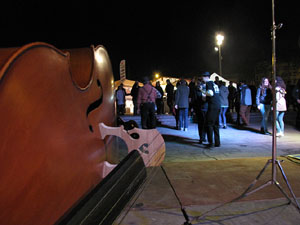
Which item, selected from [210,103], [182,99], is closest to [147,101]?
[182,99]

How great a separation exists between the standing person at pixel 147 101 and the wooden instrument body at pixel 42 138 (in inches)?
208

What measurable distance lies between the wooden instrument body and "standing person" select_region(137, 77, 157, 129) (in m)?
5.30

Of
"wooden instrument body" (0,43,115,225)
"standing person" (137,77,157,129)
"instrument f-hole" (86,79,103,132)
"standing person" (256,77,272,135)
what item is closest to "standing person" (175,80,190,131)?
"standing person" (137,77,157,129)

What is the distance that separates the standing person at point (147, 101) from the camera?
7.69m

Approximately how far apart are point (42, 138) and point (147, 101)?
6.27 metres

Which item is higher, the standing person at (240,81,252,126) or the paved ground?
the standing person at (240,81,252,126)

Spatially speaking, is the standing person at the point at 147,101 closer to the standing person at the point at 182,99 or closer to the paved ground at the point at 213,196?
the standing person at the point at 182,99

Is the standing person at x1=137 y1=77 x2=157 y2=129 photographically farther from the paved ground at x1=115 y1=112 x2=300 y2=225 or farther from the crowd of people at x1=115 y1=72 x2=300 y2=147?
the paved ground at x1=115 y1=112 x2=300 y2=225

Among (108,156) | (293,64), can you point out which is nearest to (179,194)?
(108,156)

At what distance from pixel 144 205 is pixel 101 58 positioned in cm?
175

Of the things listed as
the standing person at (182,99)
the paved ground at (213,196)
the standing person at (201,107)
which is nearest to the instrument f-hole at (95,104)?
the paved ground at (213,196)

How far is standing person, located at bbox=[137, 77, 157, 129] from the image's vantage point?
769 cm

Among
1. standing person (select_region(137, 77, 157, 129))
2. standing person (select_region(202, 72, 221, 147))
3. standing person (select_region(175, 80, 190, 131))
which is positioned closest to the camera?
standing person (select_region(202, 72, 221, 147))

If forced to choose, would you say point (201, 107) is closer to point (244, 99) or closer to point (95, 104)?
point (95, 104)
